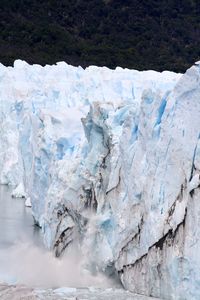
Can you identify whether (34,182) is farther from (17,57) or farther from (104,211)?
(17,57)

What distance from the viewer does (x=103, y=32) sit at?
42.2 metres

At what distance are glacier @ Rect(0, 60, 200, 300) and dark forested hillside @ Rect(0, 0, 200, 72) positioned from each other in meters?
22.6

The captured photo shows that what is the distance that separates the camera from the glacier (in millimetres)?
8195

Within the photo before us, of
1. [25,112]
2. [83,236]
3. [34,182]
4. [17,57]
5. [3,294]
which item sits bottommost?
[3,294]

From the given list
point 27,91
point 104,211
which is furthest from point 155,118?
point 27,91

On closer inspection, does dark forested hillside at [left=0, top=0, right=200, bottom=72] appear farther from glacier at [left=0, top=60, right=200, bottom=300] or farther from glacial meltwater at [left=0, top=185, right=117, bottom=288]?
glacier at [left=0, top=60, right=200, bottom=300]

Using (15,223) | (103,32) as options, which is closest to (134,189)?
(15,223)

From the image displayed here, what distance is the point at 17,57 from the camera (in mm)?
35125

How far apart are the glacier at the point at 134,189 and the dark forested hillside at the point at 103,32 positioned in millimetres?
22596

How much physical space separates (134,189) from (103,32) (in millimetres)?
33673

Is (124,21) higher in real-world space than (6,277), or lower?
higher

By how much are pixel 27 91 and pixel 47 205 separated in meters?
9.59

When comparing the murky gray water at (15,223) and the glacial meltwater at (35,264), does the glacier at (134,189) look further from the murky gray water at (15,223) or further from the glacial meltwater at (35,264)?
the murky gray water at (15,223)

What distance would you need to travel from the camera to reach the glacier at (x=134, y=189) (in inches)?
323
